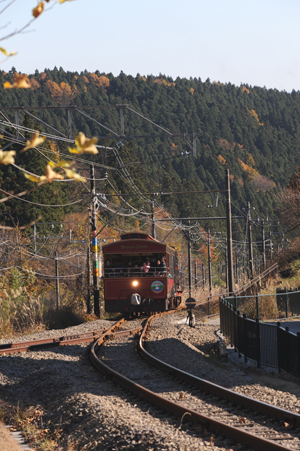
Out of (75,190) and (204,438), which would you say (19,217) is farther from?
(204,438)

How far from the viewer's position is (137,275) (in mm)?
25938

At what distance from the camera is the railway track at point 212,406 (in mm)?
7398

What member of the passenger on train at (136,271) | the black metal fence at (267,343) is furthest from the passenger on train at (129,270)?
the black metal fence at (267,343)

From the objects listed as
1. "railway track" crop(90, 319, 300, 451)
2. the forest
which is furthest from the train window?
the forest

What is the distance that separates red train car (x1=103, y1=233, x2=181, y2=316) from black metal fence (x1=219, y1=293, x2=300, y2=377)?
838cm

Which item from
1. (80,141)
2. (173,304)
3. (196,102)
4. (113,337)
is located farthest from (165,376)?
(196,102)

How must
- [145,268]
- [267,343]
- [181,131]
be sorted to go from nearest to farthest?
1. [267,343]
2. [145,268]
3. [181,131]

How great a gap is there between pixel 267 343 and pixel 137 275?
12.2 metres

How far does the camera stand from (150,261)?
86.0 feet

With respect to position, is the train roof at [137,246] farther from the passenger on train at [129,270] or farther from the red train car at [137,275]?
the passenger on train at [129,270]

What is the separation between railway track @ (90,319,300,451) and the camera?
24.3 ft

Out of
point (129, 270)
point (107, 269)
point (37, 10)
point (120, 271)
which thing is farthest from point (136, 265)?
point (37, 10)

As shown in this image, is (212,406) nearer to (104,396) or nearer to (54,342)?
(104,396)

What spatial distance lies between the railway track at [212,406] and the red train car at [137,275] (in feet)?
37.3
